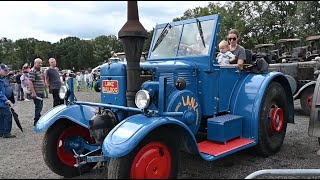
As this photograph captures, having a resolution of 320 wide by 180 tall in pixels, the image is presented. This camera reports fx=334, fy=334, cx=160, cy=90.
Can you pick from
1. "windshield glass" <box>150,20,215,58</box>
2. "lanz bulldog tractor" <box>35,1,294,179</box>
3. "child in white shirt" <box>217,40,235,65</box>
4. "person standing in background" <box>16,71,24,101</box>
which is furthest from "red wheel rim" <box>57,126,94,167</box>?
"person standing in background" <box>16,71,24,101</box>

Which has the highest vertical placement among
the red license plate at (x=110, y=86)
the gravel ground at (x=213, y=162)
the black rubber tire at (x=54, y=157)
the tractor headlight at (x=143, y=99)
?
the red license plate at (x=110, y=86)

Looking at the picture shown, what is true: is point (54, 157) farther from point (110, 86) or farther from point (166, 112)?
point (166, 112)

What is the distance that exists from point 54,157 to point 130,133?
1.58 metres

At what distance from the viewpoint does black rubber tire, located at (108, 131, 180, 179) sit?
3113mm

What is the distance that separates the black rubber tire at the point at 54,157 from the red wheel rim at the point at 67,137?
5 cm

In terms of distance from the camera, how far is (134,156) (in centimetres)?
321

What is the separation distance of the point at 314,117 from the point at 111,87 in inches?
118

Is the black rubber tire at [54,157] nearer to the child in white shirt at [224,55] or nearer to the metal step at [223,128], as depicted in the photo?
the metal step at [223,128]

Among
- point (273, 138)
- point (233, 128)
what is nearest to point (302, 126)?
point (273, 138)

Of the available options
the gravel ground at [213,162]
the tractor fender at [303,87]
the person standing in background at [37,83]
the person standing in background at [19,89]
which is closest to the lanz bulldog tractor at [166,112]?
the gravel ground at [213,162]

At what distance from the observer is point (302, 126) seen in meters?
7.53

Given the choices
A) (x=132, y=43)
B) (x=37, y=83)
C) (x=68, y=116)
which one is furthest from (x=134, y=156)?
(x=37, y=83)

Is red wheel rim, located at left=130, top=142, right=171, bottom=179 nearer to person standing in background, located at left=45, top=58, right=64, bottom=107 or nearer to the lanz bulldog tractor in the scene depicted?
the lanz bulldog tractor

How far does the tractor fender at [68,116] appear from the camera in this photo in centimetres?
413
